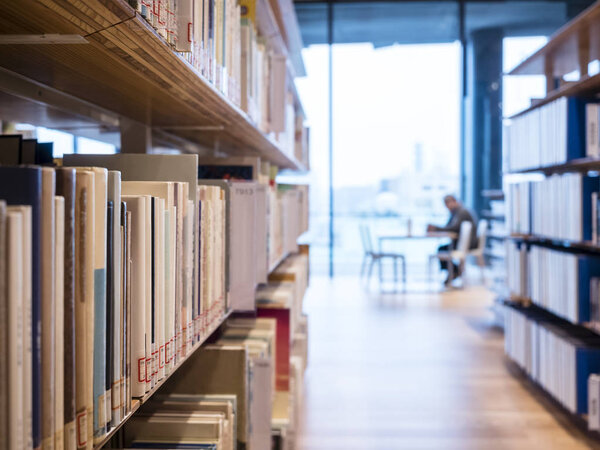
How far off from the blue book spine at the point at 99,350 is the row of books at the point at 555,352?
8.94 feet

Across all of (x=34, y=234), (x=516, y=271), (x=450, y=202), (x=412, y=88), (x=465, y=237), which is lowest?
(x=516, y=271)

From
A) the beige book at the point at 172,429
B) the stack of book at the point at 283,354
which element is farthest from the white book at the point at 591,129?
the beige book at the point at 172,429

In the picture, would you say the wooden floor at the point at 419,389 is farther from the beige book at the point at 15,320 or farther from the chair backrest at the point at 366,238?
the beige book at the point at 15,320

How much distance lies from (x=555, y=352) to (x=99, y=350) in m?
2.96

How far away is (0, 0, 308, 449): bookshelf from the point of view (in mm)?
796

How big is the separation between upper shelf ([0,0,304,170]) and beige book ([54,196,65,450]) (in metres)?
0.29

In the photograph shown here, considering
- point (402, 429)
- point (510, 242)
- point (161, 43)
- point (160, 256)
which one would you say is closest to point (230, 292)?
point (160, 256)

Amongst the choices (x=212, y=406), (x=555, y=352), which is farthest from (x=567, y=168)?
(x=212, y=406)

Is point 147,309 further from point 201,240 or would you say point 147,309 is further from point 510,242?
point 510,242

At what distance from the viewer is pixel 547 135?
3441 millimetres

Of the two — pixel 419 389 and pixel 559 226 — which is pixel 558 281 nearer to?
pixel 559 226

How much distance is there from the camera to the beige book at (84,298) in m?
0.67

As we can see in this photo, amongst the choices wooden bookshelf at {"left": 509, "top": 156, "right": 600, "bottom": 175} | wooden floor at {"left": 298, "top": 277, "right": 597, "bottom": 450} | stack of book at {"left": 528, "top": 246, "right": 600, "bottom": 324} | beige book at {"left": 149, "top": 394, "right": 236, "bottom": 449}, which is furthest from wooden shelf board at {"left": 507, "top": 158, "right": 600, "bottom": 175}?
beige book at {"left": 149, "top": 394, "right": 236, "bottom": 449}

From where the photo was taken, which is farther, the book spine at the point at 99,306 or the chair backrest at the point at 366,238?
the chair backrest at the point at 366,238
